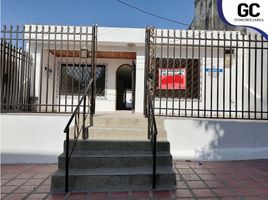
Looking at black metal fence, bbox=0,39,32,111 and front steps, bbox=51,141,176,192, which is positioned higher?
black metal fence, bbox=0,39,32,111

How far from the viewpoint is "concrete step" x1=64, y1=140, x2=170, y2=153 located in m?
4.92

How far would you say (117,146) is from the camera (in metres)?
4.96

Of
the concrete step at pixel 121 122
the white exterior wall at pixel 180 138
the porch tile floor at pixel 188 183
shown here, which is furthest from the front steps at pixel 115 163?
the white exterior wall at pixel 180 138

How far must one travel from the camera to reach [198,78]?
9.55 metres

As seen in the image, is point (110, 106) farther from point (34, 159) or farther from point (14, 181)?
A: point (14, 181)

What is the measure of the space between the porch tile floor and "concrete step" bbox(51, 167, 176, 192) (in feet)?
0.45

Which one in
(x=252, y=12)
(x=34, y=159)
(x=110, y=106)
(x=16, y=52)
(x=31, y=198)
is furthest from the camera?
(x=110, y=106)

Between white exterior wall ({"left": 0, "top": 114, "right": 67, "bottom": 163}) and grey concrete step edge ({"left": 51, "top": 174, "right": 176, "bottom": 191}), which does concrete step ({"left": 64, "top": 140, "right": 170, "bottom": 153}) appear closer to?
grey concrete step edge ({"left": 51, "top": 174, "right": 176, "bottom": 191})

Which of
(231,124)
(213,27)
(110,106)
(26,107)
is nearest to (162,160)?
(231,124)

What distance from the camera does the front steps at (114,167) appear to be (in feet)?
13.7

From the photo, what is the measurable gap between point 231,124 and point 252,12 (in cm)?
485

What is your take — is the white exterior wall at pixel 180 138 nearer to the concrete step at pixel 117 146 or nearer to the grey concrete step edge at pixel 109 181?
the concrete step at pixel 117 146

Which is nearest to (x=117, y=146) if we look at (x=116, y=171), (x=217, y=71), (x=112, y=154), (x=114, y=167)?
(x=112, y=154)

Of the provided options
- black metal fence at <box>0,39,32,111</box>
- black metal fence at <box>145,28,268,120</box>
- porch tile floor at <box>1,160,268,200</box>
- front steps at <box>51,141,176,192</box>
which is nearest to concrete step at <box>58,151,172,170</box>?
front steps at <box>51,141,176,192</box>
